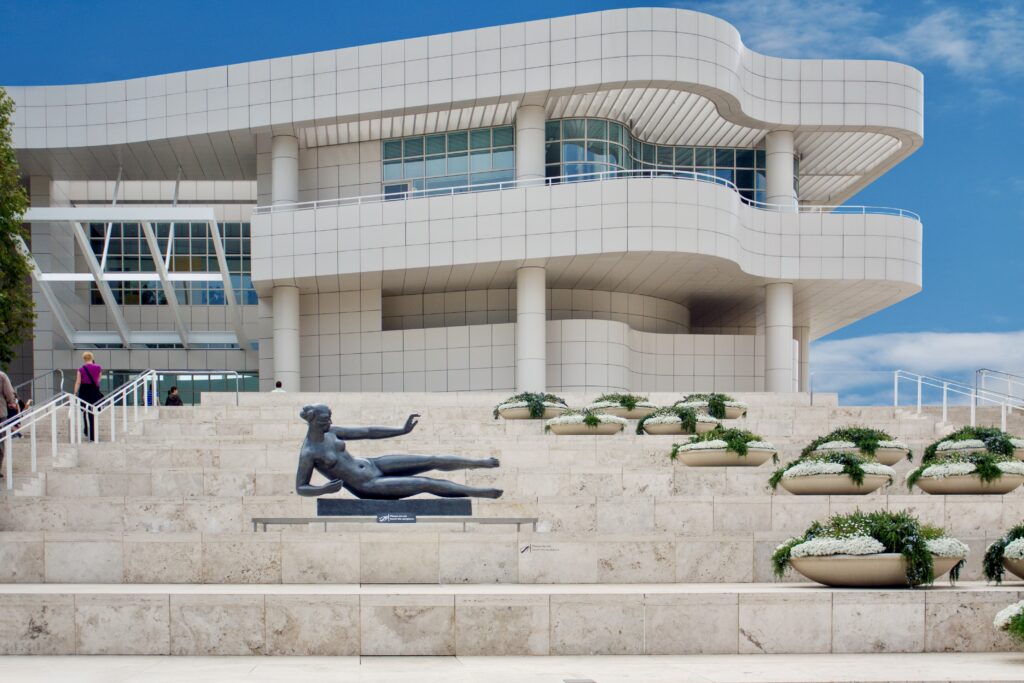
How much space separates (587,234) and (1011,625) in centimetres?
2540

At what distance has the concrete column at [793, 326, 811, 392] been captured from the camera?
48.4 m

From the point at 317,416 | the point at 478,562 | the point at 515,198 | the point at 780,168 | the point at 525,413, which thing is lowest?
the point at 478,562

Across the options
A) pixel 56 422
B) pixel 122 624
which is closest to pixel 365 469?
pixel 122 624

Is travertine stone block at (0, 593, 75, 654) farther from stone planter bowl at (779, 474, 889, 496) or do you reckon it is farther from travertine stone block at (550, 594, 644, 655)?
stone planter bowl at (779, 474, 889, 496)

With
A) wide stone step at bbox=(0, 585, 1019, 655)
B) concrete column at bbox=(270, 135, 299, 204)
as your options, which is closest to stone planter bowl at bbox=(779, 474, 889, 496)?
wide stone step at bbox=(0, 585, 1019, 655)

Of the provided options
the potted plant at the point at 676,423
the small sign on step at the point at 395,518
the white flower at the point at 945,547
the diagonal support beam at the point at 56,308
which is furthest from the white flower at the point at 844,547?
the diagonal support beam at the point at 56,308

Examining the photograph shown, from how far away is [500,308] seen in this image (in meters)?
41.1

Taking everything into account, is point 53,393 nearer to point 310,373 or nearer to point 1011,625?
point 310,373

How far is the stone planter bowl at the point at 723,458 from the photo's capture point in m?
20.0

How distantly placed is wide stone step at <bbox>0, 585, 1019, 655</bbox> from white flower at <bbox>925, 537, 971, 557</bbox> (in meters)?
0.63

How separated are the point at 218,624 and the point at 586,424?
499 inches

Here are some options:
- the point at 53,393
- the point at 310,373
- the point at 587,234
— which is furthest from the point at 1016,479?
the point at 53,393

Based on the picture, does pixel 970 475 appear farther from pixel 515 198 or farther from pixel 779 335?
pixel 779 335

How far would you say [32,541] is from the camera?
49.6 feet
